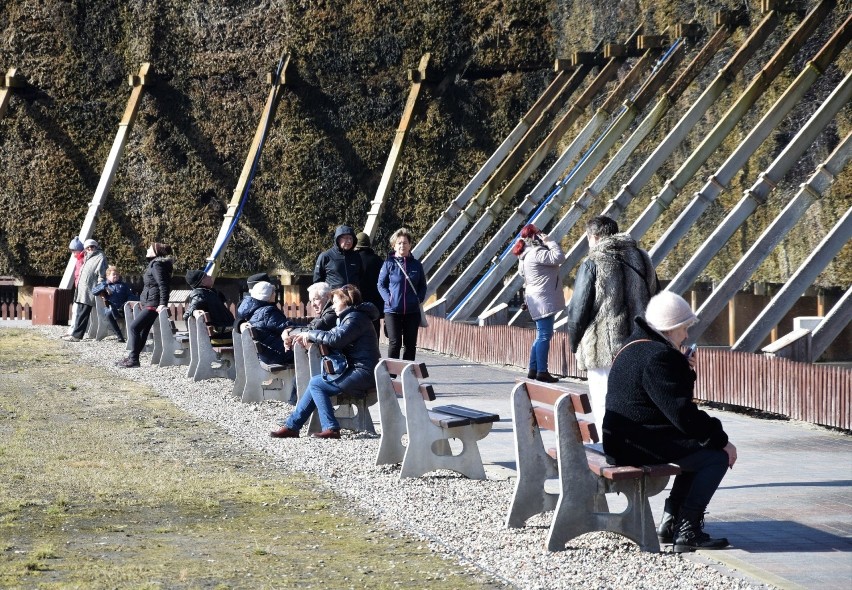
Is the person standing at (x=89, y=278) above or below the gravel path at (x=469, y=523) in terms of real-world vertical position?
above

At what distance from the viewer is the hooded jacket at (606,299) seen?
30.1 ft

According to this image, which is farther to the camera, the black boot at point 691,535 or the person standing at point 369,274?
the person standing at point 369,274

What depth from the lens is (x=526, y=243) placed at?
15117 mm

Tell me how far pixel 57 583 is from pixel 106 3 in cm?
2557

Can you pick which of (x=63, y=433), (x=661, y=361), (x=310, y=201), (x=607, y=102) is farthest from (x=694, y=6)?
(x=661, y=361)

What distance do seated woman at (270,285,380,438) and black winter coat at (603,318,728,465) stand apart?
4.02 m

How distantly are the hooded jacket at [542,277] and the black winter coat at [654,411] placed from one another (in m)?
7.93

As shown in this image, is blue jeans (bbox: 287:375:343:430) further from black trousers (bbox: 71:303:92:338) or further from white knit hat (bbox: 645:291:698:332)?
black trousers (bbox: 71:303:92:338)

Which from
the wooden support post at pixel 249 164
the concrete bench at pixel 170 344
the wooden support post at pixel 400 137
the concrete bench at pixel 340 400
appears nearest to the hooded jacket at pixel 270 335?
the concrete bench at pixel 340 400

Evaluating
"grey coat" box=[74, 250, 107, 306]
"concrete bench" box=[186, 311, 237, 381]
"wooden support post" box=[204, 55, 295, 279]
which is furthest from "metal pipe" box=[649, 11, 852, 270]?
"wooden support post" box=[204, 55, 295, 279]

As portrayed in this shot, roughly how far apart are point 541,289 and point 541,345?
58cm

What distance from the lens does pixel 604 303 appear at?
9227 mm

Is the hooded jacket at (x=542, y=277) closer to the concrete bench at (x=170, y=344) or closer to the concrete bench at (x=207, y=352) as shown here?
the concrete bench at (x=207, y=352)

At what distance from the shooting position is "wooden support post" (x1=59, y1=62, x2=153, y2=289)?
27.2m
